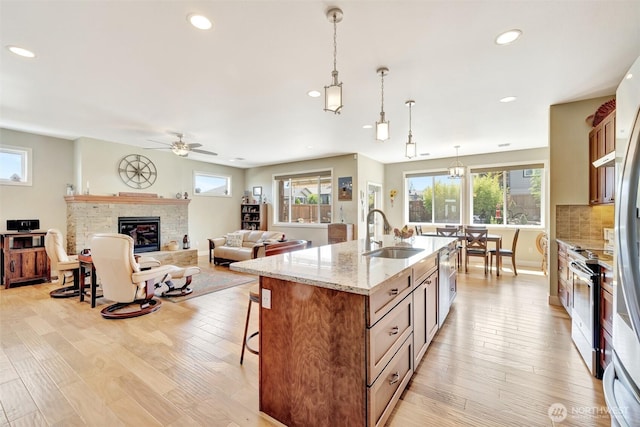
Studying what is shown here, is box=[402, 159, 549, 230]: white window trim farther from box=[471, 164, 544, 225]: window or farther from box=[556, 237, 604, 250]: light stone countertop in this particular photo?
box=[556, 237, 604, 250]: light stone countertop

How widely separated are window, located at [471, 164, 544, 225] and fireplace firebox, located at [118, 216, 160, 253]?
8.08 m

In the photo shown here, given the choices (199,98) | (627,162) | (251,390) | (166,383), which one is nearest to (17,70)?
(199,98)

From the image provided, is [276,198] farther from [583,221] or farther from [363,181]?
[583,221]

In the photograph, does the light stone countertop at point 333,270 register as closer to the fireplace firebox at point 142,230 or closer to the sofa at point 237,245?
the sofa at point 237,245

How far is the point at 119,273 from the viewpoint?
3299 millimetres

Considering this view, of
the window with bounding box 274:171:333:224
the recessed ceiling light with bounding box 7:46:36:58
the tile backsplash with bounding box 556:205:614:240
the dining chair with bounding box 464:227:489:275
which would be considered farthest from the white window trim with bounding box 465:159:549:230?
the recessed ceiling light with bounding box 7:46:36:58

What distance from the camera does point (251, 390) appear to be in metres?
2.04

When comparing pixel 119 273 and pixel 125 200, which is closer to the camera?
pixel 119 273

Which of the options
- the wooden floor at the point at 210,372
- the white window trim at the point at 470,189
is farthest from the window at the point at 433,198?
the wooden floor at the point at 210,372

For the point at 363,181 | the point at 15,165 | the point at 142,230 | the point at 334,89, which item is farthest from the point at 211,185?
the point at 334,89

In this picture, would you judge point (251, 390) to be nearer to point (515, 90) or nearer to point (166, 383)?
point (166, 383)

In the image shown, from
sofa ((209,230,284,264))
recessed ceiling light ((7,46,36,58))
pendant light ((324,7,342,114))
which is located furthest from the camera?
sofa ((209,230,284,264))

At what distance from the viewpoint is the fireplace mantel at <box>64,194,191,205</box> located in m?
5.54

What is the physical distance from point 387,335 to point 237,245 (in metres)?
5.74
